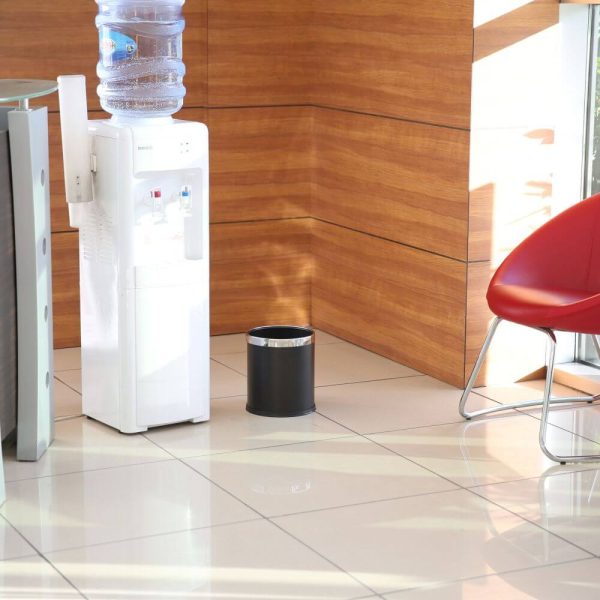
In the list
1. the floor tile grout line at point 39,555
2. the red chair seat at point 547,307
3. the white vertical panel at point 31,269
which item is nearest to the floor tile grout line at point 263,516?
the white vertical panel at point 31,269

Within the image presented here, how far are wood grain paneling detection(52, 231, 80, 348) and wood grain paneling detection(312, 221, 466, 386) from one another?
1181 millimetres

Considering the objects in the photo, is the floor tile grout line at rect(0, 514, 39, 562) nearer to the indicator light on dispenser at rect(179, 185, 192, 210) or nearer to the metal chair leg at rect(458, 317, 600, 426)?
the indicator light on dispenser at rect(179, 185, 192, 210)

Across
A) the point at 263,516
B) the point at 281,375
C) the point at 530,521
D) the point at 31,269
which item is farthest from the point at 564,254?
the point at 31,269

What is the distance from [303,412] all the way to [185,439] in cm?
51

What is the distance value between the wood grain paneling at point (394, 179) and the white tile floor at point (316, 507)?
70 cm

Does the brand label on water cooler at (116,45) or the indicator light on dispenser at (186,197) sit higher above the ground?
the brand label on water cooler at (116,45)

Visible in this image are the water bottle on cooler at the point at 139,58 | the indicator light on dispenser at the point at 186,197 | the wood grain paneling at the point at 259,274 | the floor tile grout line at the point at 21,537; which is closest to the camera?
the floor tile grout line at the point at 21,537

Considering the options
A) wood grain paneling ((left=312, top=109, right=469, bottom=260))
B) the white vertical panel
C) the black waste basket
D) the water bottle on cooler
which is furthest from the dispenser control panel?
wood grain paneling ((left=312, top=109, right=469, bottom=260))

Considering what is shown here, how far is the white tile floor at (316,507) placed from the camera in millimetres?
3184

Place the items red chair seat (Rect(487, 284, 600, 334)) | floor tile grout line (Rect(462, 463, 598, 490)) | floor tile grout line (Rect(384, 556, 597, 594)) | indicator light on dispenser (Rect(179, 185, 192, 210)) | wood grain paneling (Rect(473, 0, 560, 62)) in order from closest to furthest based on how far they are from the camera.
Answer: floor tile grout line (Rect(384, 556, 597, 594)) → floor tile grout line (Rect(462, 463, 598, 490)) → red chair seat (Rect(487, 284, 600, 334)) → indicator light on dispenser (Rect(179, 185, 192, 210)) → wood grain paneling (Rect(473, 0, 560, 62))

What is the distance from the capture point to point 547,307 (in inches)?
162

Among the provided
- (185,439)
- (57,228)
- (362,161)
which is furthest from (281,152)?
(185,439)

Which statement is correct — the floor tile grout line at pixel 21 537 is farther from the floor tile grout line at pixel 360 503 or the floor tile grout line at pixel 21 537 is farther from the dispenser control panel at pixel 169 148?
the dispenser control panel at pixel 169 148

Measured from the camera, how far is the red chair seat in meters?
4.03
